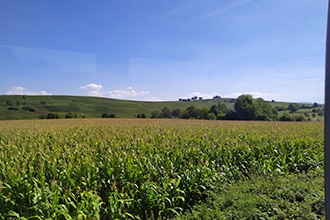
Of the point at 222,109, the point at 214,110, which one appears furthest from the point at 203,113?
the point at 222,109

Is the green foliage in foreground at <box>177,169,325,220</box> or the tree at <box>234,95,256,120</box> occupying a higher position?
the tree at <box>234,95,256,120</box>

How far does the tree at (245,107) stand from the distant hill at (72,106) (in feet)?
3.27

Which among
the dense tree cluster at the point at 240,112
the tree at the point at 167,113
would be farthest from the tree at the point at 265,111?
the tree at the point at 167,113

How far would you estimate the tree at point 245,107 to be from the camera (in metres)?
28.9

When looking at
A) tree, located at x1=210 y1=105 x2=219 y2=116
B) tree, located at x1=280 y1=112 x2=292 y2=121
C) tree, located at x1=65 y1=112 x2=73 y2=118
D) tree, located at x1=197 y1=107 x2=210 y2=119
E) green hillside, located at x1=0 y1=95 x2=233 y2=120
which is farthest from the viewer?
tree, located at x1=65 y1=112 x2=73 y2=118

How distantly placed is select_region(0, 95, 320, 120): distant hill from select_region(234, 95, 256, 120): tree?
997mm

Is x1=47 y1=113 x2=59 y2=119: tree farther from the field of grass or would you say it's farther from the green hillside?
the field of grass

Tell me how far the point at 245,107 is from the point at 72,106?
2734 cm

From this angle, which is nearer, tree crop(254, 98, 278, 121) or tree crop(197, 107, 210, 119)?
tree crop(254, 98, 278, 121)

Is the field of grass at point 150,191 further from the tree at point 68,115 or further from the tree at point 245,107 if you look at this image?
the tree at point 68,115

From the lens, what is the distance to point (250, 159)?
708cm

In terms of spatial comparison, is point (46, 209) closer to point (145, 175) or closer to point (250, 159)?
point (145, 175)

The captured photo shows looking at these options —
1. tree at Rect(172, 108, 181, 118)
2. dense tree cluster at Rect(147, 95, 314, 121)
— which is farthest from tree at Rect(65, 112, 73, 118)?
tree at Rect(172, 108, 181, 118)

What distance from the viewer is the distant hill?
28.5 metres
